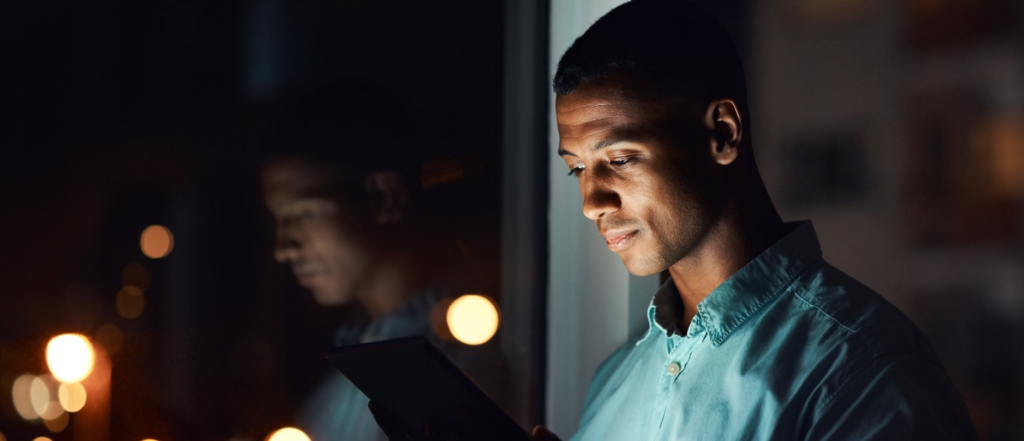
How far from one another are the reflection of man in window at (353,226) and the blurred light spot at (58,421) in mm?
348

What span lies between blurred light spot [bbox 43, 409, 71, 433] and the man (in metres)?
0.64

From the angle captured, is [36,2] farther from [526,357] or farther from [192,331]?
[526,357]

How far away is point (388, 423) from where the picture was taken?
967mm

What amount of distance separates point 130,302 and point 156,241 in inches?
3.3

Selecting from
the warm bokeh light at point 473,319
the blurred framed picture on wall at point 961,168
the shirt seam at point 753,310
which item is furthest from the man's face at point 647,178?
the blurred framed picture on wall at point 961,168

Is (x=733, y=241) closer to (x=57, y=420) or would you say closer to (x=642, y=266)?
(x=642, y=266)

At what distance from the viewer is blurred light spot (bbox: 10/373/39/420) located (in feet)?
2.72

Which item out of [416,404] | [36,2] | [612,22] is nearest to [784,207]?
[612,22]

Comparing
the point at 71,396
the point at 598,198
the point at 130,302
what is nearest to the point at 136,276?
the point at 130,302

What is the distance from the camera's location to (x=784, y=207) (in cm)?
226

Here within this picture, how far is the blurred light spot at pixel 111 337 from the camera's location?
880 millimetres

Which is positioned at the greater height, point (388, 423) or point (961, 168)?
point (961, 168)

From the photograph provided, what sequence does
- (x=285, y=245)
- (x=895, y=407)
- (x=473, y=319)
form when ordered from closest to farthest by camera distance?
(x=895, y=407)
(x=285, y=245)
(x=473, y=319)

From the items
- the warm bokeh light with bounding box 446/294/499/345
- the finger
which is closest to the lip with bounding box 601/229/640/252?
the finger
